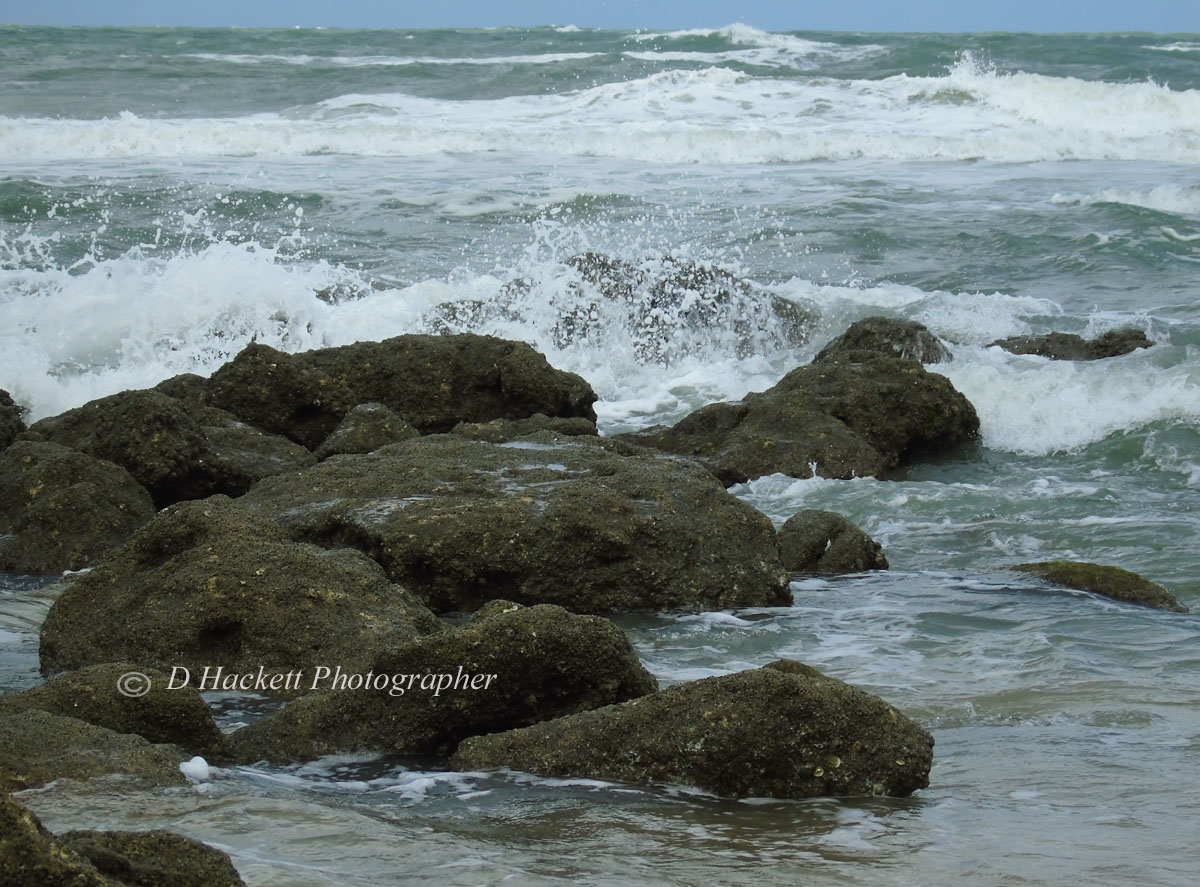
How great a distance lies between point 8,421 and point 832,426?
4555mm

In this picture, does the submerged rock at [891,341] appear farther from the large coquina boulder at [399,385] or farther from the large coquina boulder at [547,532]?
the large coquina boulder at [547,532]

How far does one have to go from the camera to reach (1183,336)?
12133mm

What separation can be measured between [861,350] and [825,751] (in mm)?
6585

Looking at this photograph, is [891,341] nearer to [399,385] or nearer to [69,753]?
[399,385]

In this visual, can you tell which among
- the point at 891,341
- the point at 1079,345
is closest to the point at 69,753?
the point at 891,341

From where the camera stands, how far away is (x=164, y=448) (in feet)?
23.7

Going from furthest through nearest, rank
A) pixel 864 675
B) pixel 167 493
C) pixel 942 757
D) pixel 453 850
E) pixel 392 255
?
pixel 392 255 → pixel 167 493 → pixel 864 675 → pixel 942 757 → pixel 453 850

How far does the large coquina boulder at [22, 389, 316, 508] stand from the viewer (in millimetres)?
7168

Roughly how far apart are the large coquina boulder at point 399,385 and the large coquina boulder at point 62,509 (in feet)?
5.14

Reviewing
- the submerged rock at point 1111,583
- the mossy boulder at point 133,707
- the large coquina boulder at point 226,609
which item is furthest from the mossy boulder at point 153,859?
the submerged rock at point 1111,583

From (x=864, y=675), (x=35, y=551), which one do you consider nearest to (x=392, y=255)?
(x=35, y=551)

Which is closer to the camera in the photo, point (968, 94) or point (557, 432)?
point (557, 432)

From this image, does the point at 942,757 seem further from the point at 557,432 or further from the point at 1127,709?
the point at 557,432

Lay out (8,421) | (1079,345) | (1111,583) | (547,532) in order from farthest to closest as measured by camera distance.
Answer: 1. (1079,345)
2. (8,421)
3. (1111,583)
4. (547,532)
